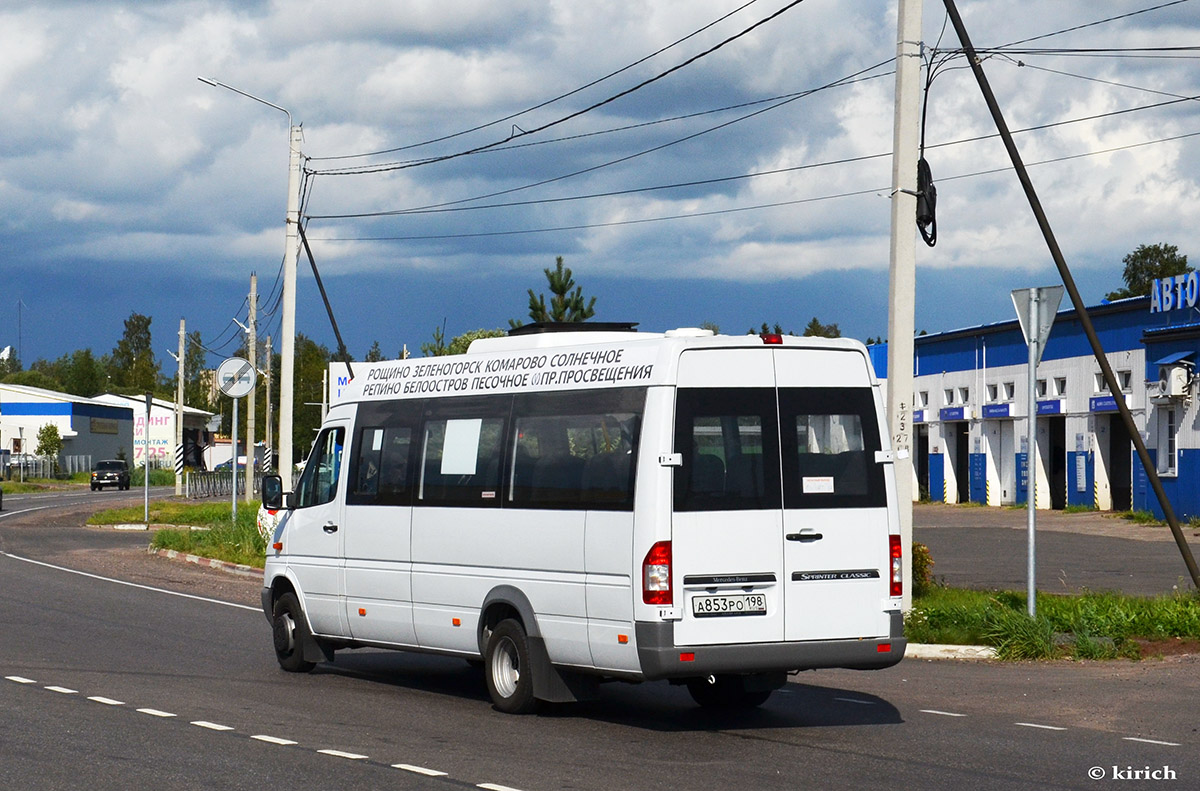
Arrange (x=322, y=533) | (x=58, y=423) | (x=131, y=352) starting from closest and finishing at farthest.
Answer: (x=322, y=533)
(x=58, y=423)
(x=131, y=352)

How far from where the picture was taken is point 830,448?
10.3m

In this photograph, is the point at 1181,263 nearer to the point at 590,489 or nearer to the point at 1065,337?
the point at 1065,337

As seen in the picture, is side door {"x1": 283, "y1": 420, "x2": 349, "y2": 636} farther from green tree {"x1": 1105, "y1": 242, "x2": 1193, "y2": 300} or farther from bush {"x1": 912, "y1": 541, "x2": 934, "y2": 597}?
green tree {"x1": 1105, "y1": 242, "x2": 1193, "y2": 300}

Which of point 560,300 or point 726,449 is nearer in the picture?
point 726,449

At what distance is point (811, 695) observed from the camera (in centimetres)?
1207

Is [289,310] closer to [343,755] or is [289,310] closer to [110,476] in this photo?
[343,755]

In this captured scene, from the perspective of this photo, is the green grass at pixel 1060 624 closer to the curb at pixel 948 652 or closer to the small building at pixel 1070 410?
the curb at pixel 948 652

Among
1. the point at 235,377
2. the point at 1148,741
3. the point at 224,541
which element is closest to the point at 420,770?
the point at 1148,741

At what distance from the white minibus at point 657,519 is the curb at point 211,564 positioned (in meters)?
13.8

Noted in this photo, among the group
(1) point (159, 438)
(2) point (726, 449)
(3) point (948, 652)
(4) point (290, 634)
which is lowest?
(3) point (948, 652)

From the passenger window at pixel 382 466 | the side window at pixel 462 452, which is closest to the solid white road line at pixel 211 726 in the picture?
the side window at pixel 462 452

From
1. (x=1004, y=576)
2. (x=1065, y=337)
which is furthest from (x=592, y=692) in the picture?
(x=1065, y=337)

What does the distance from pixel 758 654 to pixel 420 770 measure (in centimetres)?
246

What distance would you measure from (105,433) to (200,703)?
116712mm
